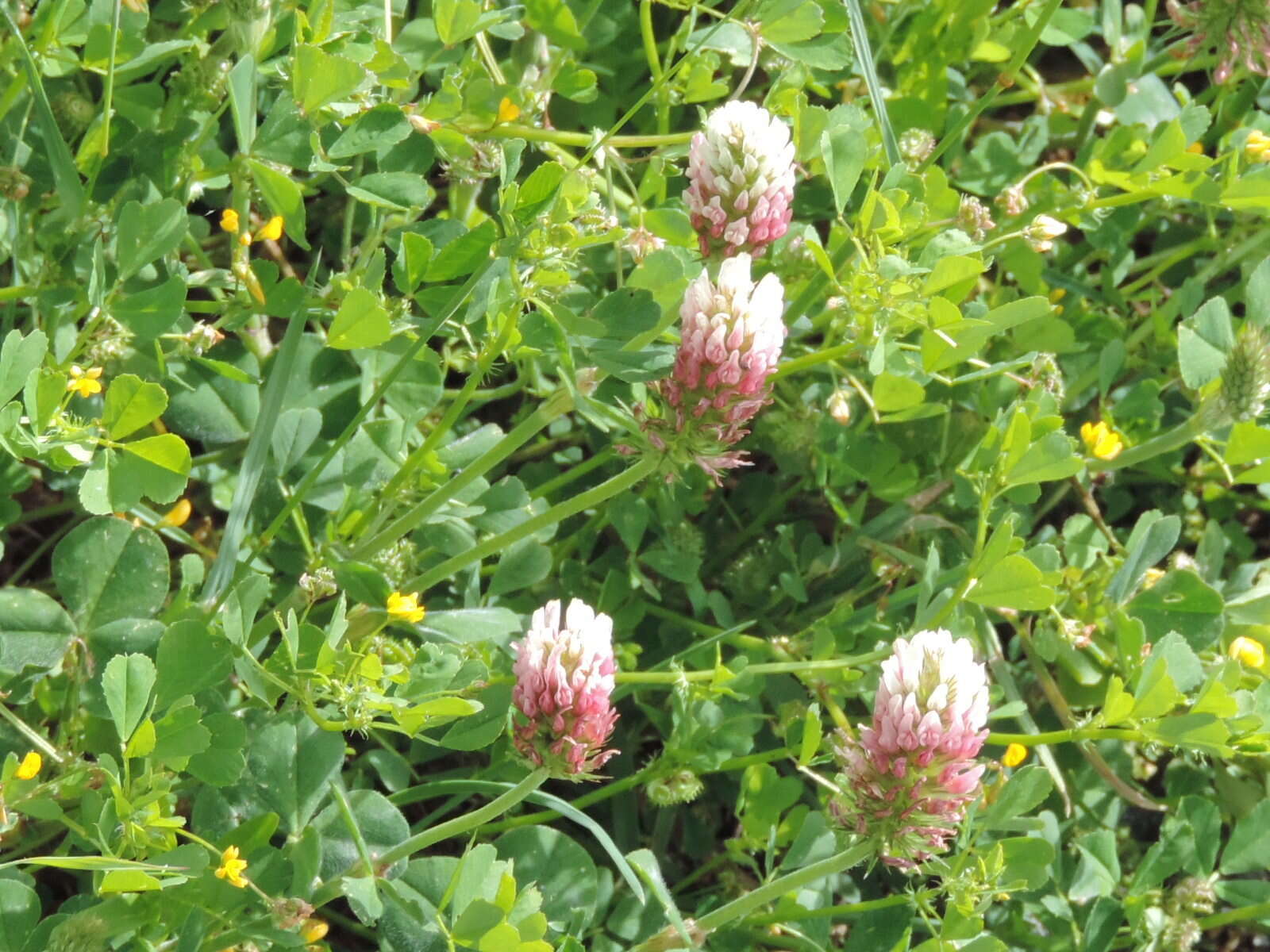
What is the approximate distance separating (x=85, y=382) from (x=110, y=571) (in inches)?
11.5

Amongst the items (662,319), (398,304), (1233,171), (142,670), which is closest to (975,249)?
(662,319)

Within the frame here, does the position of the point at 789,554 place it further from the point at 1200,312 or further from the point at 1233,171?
the point at 1233,171

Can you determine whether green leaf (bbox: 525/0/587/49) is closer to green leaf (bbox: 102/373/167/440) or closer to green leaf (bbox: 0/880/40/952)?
green leaf (bbox: 102/373/167/440)

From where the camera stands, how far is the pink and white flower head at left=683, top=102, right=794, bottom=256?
1.75 metres

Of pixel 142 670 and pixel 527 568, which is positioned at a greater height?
pixel 142 670

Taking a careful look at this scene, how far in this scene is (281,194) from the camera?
6.28 feet

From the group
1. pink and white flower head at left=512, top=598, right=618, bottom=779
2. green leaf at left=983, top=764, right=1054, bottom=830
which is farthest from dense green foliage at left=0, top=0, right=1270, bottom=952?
pink and white flower head at left=512, top=598, right=618, bottom=779

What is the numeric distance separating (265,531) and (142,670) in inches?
14.4

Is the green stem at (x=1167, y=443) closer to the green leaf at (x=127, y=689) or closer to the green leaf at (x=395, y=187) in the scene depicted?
the green leaf at (x=395, y=187)

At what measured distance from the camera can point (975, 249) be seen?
6.22 ft

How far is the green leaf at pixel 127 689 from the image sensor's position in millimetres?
1631

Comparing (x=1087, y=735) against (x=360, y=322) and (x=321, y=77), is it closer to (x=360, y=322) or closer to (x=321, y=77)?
(x=360, y=322)

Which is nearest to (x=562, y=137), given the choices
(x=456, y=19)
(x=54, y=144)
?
(x=456, y=19)

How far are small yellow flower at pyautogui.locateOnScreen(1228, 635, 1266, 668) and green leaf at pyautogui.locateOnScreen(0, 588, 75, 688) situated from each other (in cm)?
174
